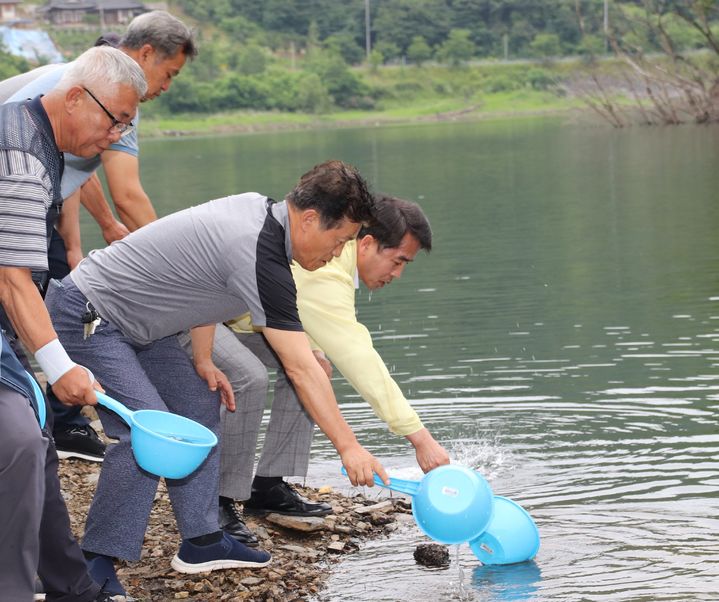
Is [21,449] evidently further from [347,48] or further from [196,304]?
[347,48]

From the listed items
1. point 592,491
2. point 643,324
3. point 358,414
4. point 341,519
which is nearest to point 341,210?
point 341,519

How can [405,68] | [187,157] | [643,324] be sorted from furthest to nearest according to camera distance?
[405,68], [187,157], [643,324]

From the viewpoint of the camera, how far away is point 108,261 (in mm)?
5301

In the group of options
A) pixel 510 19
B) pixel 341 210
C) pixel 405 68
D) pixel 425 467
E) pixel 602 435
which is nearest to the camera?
pixel 341 210

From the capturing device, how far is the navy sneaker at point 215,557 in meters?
5.54

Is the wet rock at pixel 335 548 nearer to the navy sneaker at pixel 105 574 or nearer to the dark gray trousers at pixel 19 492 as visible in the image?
the navy sneaker at pixel 105 574

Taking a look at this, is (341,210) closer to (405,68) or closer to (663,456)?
(663,456)

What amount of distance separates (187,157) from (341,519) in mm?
45763

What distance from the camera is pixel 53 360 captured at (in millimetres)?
4609

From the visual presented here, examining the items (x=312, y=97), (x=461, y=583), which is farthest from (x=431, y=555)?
(x=312, y=97)

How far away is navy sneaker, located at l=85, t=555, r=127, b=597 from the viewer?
17.0 feet

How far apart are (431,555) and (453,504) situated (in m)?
0.65

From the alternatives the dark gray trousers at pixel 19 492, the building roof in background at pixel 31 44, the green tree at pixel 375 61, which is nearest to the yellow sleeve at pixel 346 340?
the dark gray trousers at pixel 19 492

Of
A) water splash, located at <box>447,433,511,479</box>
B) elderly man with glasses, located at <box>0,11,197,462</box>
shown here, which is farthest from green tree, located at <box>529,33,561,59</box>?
elderly man with glasses, located at <box>0,11,197,462</box>
